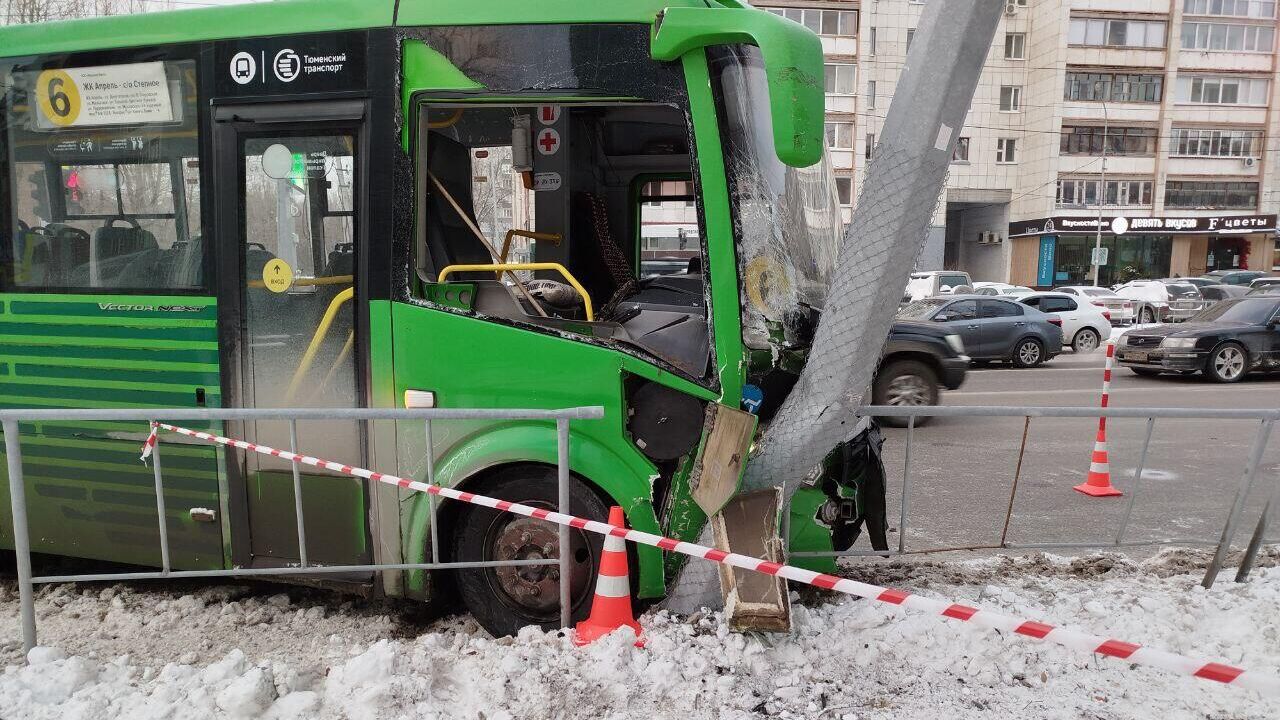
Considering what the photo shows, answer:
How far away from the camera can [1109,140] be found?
47156mm

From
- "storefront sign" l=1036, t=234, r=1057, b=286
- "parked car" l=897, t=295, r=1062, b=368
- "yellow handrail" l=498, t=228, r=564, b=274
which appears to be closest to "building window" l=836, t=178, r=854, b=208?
"storefront sign" l=1036, t=234, r=1057, b=286

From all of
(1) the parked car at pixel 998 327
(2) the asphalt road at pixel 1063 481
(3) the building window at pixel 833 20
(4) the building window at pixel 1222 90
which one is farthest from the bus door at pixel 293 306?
(4) the building window at pixel 1222 90

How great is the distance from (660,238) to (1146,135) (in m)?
52.3

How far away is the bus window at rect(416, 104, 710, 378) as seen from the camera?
3709 millimetres

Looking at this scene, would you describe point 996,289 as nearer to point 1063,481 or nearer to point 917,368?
point 917,368

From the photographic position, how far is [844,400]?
3506mm

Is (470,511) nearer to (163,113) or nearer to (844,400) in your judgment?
(844,400)

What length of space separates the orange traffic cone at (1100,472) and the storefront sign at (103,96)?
6.28m

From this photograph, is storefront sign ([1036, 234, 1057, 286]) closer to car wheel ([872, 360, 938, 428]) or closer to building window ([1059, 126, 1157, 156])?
building window ([1059, 126, 1157, 156])

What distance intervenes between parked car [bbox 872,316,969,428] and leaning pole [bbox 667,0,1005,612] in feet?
22.7

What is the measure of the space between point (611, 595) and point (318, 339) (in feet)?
6.00

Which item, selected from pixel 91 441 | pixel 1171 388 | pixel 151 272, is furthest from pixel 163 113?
pixel 1171 388

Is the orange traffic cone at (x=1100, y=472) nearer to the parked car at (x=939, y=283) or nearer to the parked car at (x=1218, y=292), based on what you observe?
the parked car at (x=939, y=283)

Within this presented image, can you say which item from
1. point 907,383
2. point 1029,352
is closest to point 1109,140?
point 1029,352
